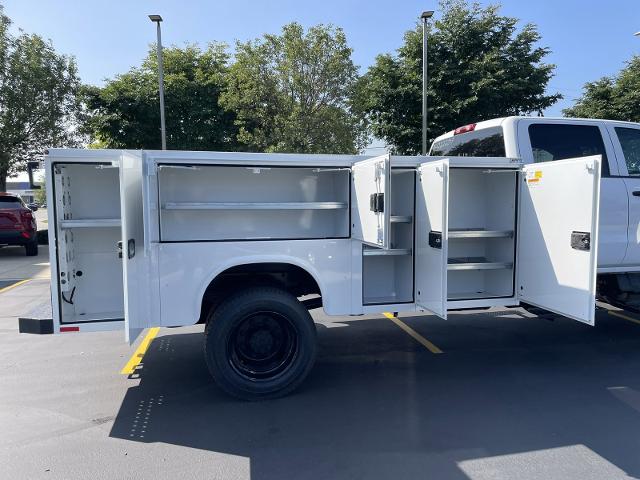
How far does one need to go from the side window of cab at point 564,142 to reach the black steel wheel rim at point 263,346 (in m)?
3.15

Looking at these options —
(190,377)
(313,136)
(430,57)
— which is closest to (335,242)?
(190,377)

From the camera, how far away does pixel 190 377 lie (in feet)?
15.8

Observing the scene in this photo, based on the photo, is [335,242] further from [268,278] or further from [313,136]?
[313,136]

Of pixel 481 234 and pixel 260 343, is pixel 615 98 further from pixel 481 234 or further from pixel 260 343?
pixel 260 343

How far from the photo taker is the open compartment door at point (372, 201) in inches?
148

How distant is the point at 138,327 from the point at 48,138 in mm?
19975

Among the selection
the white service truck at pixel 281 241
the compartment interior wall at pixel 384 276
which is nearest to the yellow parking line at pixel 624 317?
the white service truck at pixel 281 241

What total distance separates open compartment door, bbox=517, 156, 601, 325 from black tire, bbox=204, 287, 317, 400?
219 cm

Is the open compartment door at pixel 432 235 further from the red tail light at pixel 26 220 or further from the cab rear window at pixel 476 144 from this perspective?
the red tail light at pixel 26 220

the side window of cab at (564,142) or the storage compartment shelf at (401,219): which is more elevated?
the side window of cab at (564,142)

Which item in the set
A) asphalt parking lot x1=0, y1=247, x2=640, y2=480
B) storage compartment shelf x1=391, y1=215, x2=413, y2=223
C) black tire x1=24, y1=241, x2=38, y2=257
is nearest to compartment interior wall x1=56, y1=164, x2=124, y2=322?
asphalt parking lot x1=0, y1=247, x2=640, y2=480

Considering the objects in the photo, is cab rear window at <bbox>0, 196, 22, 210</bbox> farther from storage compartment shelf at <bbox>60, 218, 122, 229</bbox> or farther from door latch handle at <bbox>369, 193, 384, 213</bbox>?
door latch handle at <bbox>369, 193, 384, 213</bbox>

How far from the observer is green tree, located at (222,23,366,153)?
51.4ft

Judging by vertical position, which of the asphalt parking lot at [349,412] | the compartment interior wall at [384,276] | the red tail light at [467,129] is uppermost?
the red tail light at [467,129]
